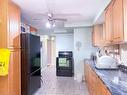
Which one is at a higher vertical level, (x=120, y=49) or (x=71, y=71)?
(x=120, y=49)

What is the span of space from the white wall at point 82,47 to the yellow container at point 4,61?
370 centimetres

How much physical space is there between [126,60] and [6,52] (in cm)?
226

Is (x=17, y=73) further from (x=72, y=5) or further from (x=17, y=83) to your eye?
(x=72, y=5)

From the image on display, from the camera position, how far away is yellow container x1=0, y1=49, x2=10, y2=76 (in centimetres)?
284

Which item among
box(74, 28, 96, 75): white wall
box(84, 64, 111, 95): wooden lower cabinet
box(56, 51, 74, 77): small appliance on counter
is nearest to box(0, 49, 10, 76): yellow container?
box(84, 64, 111, 95): wooden lower cabinet

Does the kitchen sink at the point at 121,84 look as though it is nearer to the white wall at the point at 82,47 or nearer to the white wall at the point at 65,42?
the white wall at the point at 82,47

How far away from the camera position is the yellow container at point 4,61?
9.32 ft

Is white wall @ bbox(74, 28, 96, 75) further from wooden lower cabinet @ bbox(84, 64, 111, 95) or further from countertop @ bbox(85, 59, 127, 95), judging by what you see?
countertop @ bbox(85, 59, 127, 95)

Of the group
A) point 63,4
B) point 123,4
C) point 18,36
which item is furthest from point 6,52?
point 123,4

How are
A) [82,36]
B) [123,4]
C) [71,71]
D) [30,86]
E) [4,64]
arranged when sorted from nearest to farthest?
[123,4] → [4,64] → [30,86] → [82,36] → [71,71]

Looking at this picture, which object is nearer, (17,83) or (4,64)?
(4,64)

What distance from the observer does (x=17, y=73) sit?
3543mm

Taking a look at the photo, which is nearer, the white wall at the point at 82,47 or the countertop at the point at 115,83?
the countertop at the point at 115,83

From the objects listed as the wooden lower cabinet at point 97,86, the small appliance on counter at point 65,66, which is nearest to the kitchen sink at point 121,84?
the wooden lower cabinet at point 97,86
